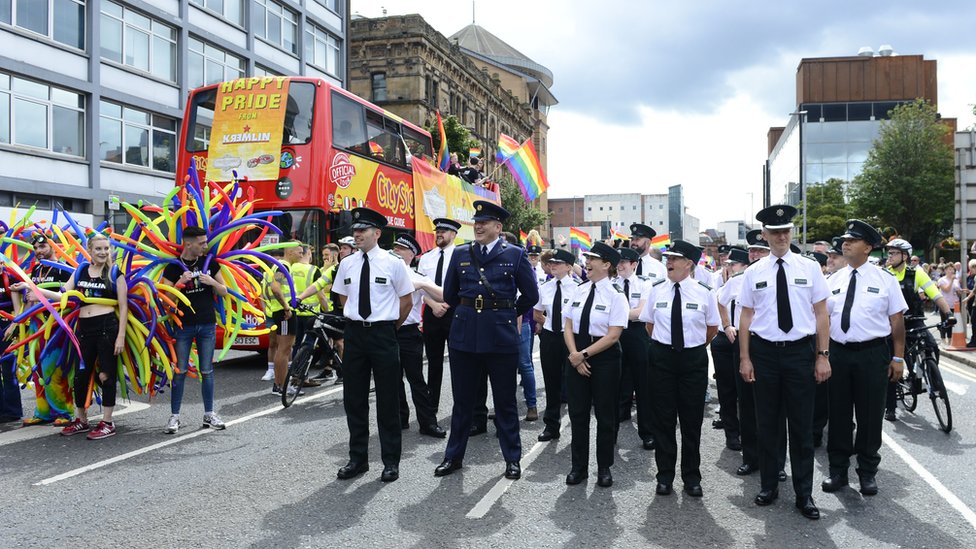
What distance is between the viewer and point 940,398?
7.78 m

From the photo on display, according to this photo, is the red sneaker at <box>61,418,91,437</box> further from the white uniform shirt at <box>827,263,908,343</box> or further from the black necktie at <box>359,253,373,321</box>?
the white uniform shirt at <box>827,263,908,343</box>

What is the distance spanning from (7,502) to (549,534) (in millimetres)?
3629

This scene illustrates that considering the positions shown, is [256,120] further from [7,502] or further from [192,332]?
[7,502]

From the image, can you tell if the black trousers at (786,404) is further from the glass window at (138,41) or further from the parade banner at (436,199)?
the glass window at (138,41)

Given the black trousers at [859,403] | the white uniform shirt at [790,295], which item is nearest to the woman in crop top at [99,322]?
the white uniform shirt at [790,295]

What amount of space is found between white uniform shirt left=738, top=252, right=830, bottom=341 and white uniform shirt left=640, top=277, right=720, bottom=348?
43 centimetres

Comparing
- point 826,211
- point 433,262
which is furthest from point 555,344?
point 826,211

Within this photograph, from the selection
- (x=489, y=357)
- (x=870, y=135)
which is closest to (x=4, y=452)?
(x=489, y=357)

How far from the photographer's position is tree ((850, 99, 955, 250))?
43.6m

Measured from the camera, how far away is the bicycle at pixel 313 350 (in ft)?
28.8

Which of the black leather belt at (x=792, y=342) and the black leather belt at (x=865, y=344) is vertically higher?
the black leather belt at (x=792, y=342)

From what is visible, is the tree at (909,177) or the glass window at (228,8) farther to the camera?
the tree at (909,177)

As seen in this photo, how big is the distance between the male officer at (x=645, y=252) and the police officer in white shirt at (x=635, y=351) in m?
0.18

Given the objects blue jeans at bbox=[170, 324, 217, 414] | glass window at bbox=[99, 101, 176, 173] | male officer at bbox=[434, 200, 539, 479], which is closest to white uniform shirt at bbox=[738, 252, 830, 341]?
male officer at bbox=[434, 200, 539, 479]
